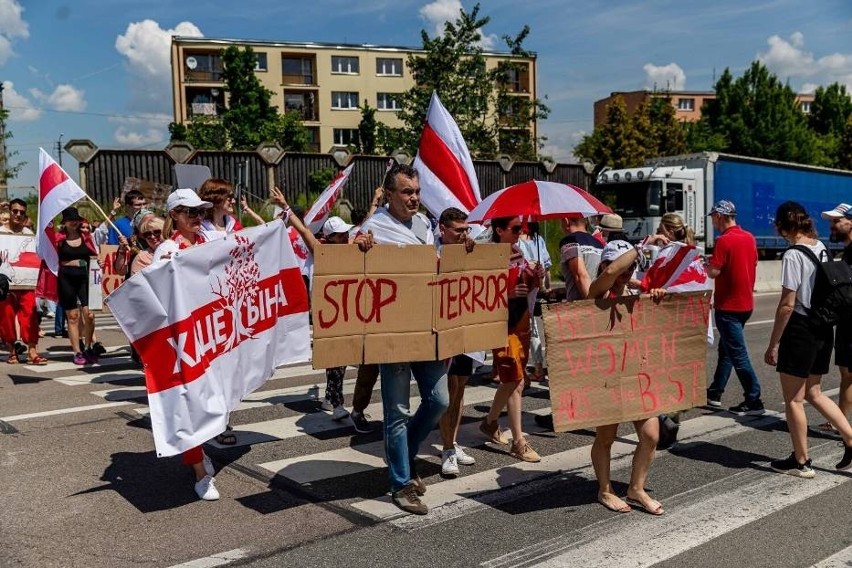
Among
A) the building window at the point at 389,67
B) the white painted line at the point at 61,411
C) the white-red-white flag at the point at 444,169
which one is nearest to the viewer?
the white-red-white flag at the point at 444,169

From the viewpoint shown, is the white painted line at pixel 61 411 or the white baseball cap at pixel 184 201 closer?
the white baseball cap at pixel 184 201

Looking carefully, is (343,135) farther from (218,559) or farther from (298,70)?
(218,559)

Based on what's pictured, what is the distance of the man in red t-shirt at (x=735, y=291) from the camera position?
291 inches

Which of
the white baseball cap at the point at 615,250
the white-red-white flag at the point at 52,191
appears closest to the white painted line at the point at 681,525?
the white baseball cap at the point at 615,250

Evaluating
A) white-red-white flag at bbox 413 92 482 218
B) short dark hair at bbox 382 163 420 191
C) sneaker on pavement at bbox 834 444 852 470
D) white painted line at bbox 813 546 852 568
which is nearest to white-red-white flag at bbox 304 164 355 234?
white-red-white flag at bbox 413 92 482 218

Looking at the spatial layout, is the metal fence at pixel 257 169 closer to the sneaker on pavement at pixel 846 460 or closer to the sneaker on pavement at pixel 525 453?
the sneaker on pavement at pixel 525 453

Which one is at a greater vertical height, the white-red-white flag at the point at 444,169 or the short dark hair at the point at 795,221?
the white-red-white flag at the point at 444,169

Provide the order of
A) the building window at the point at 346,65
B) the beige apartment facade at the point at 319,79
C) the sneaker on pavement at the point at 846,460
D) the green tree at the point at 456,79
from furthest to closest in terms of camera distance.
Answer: the building window at the point at 346,65 → the beige apartment facade at the point at 319,79 → the green tree at the point at 456,79 → the sneaker on pavement at the point at 846,460

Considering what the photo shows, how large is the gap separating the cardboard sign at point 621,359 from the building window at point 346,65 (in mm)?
70283

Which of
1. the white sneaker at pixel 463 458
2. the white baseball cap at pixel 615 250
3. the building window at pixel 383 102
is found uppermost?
the building window at pixel 383 102

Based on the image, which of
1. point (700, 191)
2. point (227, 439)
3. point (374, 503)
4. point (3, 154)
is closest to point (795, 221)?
point (374, 503)

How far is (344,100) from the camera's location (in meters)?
72.5

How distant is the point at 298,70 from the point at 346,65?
4.33 meters

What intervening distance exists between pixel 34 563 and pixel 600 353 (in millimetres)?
3237
